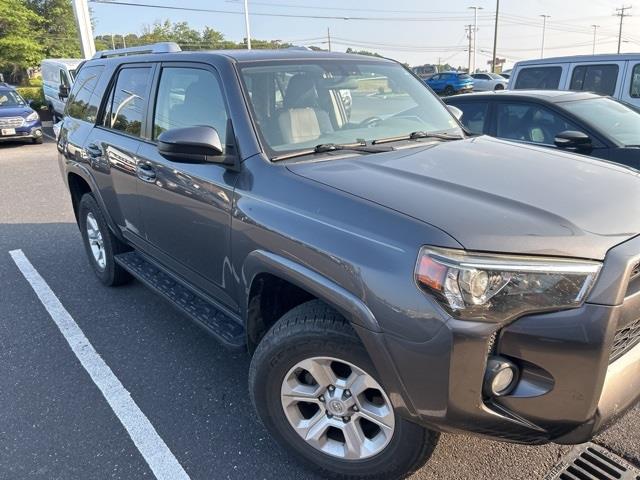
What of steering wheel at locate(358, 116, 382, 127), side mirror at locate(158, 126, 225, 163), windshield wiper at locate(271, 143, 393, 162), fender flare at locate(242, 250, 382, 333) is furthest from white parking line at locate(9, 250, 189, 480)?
steering wheel at locate(358, 116, 382, 127)

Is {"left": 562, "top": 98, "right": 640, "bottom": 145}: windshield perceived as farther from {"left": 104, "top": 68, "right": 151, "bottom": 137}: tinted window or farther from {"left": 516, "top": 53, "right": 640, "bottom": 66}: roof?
{"left": 104, "top": 68, "right": 151, "bottom": 137}: tinted window

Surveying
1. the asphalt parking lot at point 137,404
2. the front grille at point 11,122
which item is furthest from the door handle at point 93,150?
the front grille at point 11,122

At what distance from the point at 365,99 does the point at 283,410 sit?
71.1 inches

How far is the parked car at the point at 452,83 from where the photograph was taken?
3130cm

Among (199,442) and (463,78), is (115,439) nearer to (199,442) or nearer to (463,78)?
(199,442)

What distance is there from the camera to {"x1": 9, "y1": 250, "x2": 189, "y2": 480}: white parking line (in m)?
2.45

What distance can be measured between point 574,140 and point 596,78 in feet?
12.9

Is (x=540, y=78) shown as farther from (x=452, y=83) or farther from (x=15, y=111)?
(x=452, y=83)

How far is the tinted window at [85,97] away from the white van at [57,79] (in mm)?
13121

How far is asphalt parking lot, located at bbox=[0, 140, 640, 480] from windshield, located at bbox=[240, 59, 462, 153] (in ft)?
4.89

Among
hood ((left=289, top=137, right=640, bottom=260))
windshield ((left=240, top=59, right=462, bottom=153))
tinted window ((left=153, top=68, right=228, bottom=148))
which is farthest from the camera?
tinted window ((left=153, top=68, right=228, bottom=148))

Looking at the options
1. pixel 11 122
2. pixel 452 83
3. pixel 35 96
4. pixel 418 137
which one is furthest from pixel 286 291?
pixel 452 83

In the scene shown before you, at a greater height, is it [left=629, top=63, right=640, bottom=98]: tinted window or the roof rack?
the roof rack

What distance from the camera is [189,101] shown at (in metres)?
3.02
